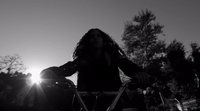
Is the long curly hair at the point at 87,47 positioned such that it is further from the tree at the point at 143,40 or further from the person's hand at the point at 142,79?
the tree at the point at 143,40

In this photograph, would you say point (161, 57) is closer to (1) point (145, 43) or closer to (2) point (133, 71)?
(1) point (145, 43)

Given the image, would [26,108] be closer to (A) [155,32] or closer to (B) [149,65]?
(B) [149,65]

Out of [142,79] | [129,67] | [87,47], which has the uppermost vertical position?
[87,47]

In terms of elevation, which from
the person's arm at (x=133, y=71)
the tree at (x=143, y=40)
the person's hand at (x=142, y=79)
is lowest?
the person's hand at (x=142, y=79)

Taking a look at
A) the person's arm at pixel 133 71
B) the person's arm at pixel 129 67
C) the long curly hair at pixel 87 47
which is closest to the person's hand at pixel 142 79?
the person's arm at pixel 133 71

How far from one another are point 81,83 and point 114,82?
1.87 ft

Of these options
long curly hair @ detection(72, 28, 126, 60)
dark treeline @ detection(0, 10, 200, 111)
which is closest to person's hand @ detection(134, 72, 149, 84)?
long curly hair @ detection(72, 28, 126, 60)

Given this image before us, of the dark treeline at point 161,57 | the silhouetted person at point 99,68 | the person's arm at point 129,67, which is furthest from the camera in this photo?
the dark treeline at point 161,57

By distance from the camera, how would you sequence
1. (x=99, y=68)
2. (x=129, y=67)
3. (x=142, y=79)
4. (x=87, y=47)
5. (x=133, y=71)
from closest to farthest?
(x=142, y=79) < (x=133, y=71) < (x=129, y=67) < (x=99, y=68) < (x=87, y=47)

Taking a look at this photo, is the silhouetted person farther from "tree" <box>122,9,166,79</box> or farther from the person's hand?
"tree" <box>122,9,166,79</box>

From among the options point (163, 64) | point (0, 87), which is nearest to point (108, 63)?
point (0, 87)

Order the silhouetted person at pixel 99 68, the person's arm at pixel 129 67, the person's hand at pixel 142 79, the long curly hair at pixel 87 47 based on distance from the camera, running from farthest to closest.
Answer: the long curly hair at pixel 87 47
the silhouetted person at pixel 99 68
the person's arm at pixel 129 67
the person's hand at pixel 142 79

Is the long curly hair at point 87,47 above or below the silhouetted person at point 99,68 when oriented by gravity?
above

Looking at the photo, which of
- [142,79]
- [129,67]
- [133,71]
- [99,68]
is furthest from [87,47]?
[142,79]
